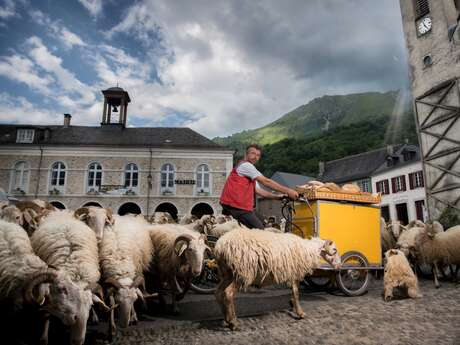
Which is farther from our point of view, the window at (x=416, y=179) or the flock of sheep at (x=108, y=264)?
the window at (x=416, y=179)

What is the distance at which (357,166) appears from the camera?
4084 centimetres

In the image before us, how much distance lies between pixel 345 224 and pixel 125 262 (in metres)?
4.13

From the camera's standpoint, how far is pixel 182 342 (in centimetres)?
365

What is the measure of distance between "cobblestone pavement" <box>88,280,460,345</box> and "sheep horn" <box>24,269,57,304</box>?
108 centimetres

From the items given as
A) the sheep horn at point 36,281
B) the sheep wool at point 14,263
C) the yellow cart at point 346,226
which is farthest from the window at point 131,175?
the sheep horn at point 36,281

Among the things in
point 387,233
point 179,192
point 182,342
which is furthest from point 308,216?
point 179,192

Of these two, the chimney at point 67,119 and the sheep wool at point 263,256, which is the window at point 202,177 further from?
the sheep wool at point 263,256

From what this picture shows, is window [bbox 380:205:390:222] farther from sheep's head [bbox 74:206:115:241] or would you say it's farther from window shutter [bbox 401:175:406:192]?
sheep's head [bbox 74:206:115:241]

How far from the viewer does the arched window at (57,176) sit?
26.9m

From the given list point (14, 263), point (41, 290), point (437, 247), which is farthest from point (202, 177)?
point (41, 290)

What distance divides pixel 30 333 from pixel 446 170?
58.8 feet

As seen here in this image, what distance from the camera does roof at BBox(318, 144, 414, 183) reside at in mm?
36875

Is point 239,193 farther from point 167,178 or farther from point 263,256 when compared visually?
point 167,178

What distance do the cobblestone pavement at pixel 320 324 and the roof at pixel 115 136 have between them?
74.8ft
